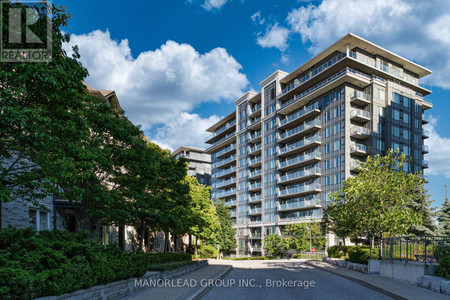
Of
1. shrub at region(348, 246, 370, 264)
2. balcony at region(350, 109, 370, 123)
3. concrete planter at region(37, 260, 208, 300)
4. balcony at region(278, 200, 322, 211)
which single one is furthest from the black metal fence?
balcony at region(278, 200, 322, 211)

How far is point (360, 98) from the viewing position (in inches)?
2544

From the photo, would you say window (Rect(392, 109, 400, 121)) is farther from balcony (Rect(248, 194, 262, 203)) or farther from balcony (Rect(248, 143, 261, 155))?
balcony (Rect(248, 194, 262, 203))

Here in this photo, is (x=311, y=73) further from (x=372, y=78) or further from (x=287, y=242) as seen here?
(x=287, y=242)

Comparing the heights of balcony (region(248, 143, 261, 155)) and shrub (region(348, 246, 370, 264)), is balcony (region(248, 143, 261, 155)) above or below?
above

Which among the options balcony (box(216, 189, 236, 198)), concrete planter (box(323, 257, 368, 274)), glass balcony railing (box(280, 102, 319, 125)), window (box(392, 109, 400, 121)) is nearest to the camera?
concrete planter (box(323, 257, 368, 274))

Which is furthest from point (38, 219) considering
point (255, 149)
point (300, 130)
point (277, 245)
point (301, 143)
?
point (255, 149)

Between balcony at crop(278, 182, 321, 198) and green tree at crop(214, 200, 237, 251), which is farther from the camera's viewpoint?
green tree at crop(214, 200, 237, 251)

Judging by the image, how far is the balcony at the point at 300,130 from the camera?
2771 inches

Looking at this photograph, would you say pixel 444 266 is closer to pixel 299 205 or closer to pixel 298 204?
pixel 299 205

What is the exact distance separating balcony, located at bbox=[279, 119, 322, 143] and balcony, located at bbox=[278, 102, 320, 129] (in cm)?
139

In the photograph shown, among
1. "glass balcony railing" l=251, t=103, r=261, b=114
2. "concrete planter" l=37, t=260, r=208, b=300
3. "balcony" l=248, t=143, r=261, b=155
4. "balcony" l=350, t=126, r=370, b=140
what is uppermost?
"glass balcony railing" l=251, t=103, r=261, b=114

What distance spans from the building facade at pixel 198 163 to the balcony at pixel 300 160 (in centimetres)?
5497

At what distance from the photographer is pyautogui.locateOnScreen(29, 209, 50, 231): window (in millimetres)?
21083

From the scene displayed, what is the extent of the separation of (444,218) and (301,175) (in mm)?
28506
